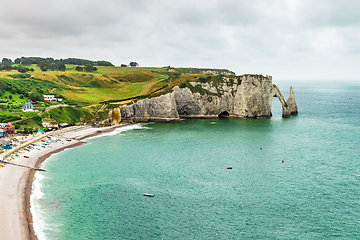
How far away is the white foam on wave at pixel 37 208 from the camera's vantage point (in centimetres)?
3682

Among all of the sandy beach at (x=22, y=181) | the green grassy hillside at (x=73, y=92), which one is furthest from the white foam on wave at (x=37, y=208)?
the green grassy hillside at (x=73, y=92)

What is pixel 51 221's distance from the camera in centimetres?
3950

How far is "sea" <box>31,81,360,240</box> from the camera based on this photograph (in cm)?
3872

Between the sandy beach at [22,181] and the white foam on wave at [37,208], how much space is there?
0.58 m

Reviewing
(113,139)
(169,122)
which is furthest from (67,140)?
(169,122)

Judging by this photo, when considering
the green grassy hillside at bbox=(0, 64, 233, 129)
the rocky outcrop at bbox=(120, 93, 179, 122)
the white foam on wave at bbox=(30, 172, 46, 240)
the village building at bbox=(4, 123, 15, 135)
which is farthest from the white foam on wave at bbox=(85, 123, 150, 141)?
the white foam on wave at bbox=(30, 172, 46, 240)

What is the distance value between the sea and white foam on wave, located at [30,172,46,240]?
0.14 m

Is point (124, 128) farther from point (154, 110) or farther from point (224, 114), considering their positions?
point (224, 114)

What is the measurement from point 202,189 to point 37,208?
3044 cm

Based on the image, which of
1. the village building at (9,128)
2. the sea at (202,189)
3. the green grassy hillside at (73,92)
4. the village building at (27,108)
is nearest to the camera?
the sea at (202,189)

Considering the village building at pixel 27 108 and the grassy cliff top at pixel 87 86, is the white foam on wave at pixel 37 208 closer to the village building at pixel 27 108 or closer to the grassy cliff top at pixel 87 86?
the village building at pixel 27 108

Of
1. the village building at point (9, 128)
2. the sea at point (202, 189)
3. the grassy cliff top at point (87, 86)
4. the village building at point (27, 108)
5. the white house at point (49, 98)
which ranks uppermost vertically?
the grassy cliff top at point (87, 86)

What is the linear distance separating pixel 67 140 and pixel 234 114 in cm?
8969

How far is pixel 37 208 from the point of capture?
141 feet
